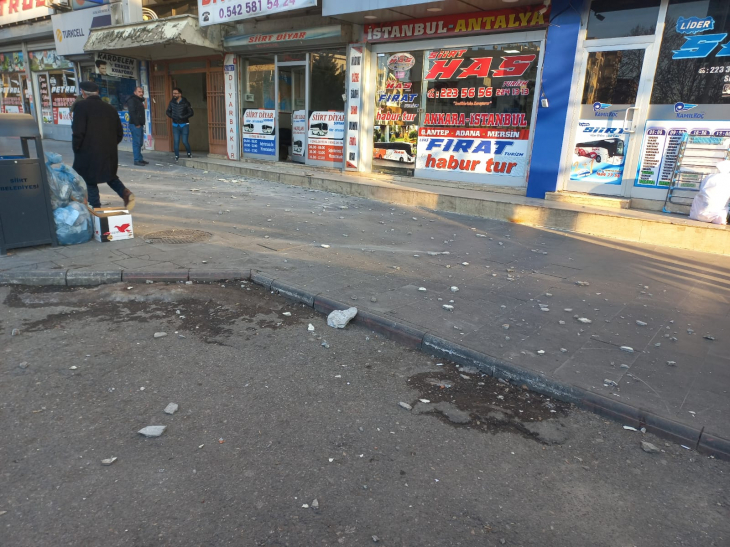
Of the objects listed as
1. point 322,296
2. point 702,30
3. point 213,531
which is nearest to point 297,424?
point 213,531

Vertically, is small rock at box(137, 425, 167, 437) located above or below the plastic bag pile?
below

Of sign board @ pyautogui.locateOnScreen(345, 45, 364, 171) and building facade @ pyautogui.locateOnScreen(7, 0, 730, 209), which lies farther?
sign board @ pyautogui.locateOnScreen(345, 45, 364, 171)

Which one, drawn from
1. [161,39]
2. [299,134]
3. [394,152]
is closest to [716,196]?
[394,152]

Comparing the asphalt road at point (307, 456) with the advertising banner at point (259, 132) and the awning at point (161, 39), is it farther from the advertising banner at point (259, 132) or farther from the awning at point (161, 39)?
the awning at point (161, 39)

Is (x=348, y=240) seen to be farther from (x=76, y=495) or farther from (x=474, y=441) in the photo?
(x=76, y=495)

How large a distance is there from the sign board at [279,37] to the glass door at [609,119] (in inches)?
245

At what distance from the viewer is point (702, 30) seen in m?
7.96

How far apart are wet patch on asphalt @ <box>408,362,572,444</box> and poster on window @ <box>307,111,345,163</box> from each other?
10.5m

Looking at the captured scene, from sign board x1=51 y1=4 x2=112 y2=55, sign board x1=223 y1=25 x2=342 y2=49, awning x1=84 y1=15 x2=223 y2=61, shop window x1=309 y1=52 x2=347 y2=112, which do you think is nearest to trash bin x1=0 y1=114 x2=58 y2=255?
sign board x1=223 y1=25 x2=342 y2=49

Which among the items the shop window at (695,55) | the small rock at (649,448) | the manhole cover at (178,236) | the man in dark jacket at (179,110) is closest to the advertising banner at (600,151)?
the shop window at (695,55)

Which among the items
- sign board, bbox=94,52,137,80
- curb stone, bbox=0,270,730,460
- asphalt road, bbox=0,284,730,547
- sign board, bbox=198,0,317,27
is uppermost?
sign board, bbox=198,0,317,27

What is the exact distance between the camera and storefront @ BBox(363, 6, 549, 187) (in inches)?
393

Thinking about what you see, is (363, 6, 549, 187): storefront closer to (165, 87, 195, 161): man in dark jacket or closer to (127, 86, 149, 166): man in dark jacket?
(165, 87, 195, 161): man in dark jacket

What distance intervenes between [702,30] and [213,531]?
9782mm
